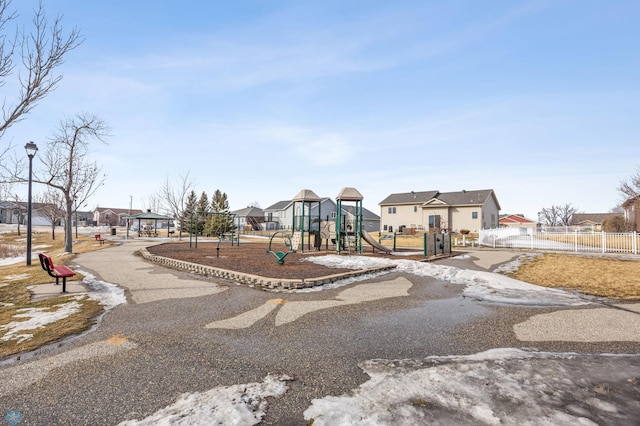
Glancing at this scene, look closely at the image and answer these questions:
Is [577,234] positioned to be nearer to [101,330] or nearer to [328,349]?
[328,349]

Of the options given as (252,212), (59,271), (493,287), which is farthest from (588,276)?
(252,212)

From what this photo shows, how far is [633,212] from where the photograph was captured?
3269 cm

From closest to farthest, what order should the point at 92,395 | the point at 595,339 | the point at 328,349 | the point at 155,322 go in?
1. the point at 92,395
2. the point at 328,349
3. the point at 595,339
4. the point at 155,322

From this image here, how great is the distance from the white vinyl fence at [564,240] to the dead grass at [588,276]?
6.72 m

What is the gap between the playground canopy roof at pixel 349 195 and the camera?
18.0 m

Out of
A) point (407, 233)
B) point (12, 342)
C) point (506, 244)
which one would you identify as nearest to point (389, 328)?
point (12, 342)

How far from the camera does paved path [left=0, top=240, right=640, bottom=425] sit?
3.17 m

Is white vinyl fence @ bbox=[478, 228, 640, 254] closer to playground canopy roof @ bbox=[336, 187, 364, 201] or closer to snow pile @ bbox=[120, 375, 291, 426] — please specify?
playground canopy roof @ bbox=[336, 187, 364, 201]

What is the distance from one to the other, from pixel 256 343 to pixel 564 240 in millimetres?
23418

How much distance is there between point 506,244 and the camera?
24.3 metres

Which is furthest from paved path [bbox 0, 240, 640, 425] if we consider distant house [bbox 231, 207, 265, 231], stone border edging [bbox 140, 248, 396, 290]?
distant house [bbox 231, 207, 265, 231]

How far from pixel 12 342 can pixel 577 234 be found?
2548cm

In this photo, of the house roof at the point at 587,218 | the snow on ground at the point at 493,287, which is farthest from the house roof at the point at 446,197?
the house roof at the point at 587,218

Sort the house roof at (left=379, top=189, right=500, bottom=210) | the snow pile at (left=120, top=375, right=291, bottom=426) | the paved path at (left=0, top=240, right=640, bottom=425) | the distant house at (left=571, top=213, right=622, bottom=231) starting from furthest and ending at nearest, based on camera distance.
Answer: the distant house at (left=571, top=213, right=622, bottom=231) < the house roof at (left=379, top=189, right=500, bottom=210) < the paved path at (left=0, top=240, right=640, bottom=425) < the snow pile at (left=120, top=375, right=291, bottom=426)
